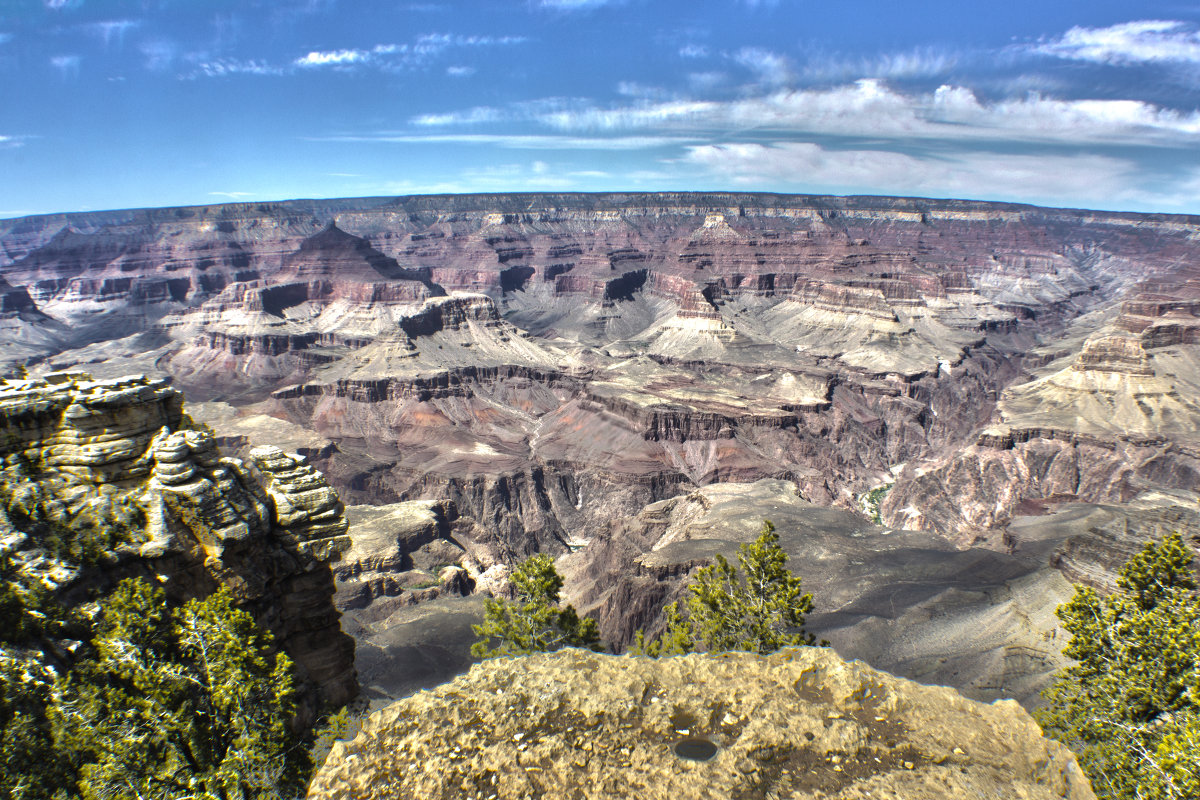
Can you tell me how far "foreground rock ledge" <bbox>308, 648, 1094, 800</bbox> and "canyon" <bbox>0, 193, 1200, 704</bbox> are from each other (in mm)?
16144

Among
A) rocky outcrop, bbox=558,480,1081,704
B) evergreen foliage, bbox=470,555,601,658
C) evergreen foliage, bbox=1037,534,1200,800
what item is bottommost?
rocky outcrop, bbox=558,480,1081,704

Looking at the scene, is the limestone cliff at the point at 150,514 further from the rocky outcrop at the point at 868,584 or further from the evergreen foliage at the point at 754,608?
the rocky outcrop at the point at 868,584

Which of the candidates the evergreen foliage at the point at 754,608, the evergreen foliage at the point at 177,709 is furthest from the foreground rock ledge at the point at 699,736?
the evergreen foliage at the point at 754,608

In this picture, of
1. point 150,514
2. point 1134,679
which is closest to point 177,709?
point 150,514

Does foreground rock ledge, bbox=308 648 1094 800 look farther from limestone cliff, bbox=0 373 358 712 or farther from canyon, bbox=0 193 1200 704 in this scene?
canyon, bbox=0 193 1200 704

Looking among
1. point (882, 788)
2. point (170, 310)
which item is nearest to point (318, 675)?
point (882, 788)

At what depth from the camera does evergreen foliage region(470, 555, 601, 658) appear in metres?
27.6

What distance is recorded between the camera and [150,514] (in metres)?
18.5

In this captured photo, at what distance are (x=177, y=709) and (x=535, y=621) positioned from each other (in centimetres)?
1503

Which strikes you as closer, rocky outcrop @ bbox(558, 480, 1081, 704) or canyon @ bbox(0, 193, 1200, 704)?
rocky outcrop @ bbox(558, 480, 1081, 704)

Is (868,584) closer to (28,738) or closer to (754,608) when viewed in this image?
(754,608)

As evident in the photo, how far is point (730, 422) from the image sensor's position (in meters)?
95.0

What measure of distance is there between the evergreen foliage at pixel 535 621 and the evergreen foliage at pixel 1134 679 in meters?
18.0

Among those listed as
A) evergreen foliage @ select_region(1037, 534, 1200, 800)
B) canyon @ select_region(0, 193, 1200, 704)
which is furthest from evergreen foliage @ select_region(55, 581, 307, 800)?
evergreen foliage @ select_region(1037, 534, 1200, 800)
